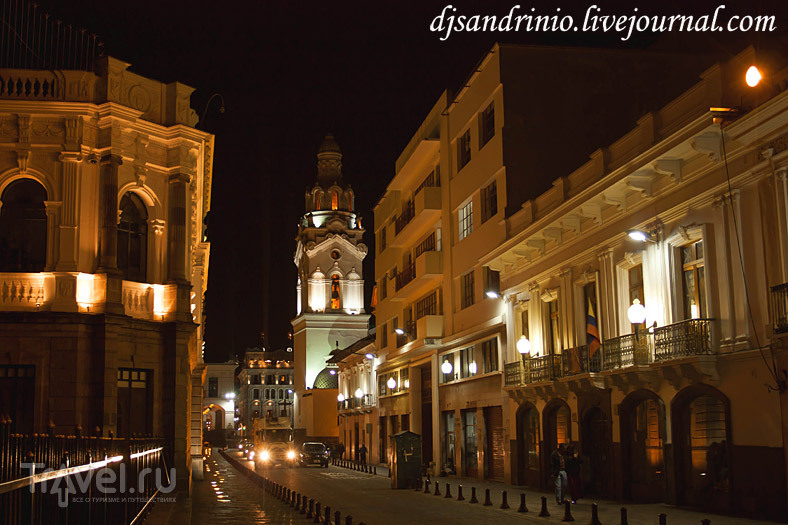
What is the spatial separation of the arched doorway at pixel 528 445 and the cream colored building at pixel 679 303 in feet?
3.43

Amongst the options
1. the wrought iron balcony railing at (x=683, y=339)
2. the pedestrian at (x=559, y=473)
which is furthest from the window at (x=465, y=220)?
the wrought iron balcony railing at (x=683, y=339)

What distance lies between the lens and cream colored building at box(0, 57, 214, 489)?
2530 centimetres

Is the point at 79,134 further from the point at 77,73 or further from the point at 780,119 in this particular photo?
the point at 780,119

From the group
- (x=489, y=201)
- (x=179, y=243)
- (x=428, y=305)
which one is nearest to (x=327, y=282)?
(x=428, y=305)

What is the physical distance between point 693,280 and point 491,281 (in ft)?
49.6

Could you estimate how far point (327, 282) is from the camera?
3716 inches

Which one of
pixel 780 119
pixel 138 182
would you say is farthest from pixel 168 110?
pixel 780 119

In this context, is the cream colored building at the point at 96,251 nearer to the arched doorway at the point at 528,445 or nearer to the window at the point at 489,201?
the arched doorway at the point at 528,445

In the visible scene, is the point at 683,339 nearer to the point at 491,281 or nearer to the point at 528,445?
the point at 528,445

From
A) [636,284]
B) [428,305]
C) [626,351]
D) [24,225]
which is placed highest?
[24,225]

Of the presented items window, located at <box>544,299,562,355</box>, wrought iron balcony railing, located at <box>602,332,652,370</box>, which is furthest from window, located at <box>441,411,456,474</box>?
wrought iron balcony railing, located at <box>602,332,652,370</box>

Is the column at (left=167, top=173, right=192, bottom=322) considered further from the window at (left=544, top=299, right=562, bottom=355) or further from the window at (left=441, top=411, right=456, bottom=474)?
the window at (left=441, top=411, right=456, bottom=474)

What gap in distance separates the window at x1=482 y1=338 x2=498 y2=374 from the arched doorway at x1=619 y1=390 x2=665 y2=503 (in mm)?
11003

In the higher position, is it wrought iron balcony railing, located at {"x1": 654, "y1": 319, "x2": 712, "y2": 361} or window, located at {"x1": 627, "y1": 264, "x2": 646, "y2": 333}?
window, located at {"x1": 627, "y1": 264, "x2": 646, "y2": 333}
